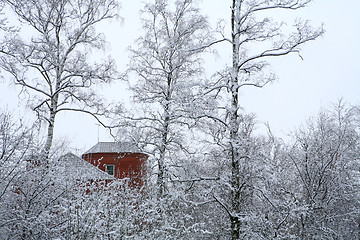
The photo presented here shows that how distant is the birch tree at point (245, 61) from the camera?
854 cm

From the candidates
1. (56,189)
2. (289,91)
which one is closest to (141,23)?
(56,189)

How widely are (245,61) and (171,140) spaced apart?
5.24 metres

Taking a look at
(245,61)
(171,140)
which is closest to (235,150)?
(245,61)

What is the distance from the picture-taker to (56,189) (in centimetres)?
818

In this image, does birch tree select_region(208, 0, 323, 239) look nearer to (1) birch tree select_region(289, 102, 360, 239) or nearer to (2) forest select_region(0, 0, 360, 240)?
(2) forest select_region(0, 0, 360, 240)

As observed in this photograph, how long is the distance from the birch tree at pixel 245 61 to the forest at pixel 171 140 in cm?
3

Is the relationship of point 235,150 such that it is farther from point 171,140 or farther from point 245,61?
point 171,140

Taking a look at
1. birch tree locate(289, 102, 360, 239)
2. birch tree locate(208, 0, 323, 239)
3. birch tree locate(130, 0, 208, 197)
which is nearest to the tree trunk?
birch tree locate(208, 0, 323, 239)

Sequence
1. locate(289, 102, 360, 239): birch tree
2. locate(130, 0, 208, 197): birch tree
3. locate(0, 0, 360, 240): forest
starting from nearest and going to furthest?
locate(0, 0, 360, 240): forest < locate(289, 102, 360, 239): birch tree < locate(130, 0, 208, 197): birch tree

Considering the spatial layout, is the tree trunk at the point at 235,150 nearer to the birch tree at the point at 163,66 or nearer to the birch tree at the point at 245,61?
the birch tree at the point at 245,61

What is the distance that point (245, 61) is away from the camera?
9.26 metres

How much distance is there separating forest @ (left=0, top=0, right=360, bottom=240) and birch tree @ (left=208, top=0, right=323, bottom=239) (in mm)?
33

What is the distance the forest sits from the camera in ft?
25.1

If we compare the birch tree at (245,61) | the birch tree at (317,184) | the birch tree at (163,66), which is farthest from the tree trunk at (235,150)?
the birch tree at (163,66)
